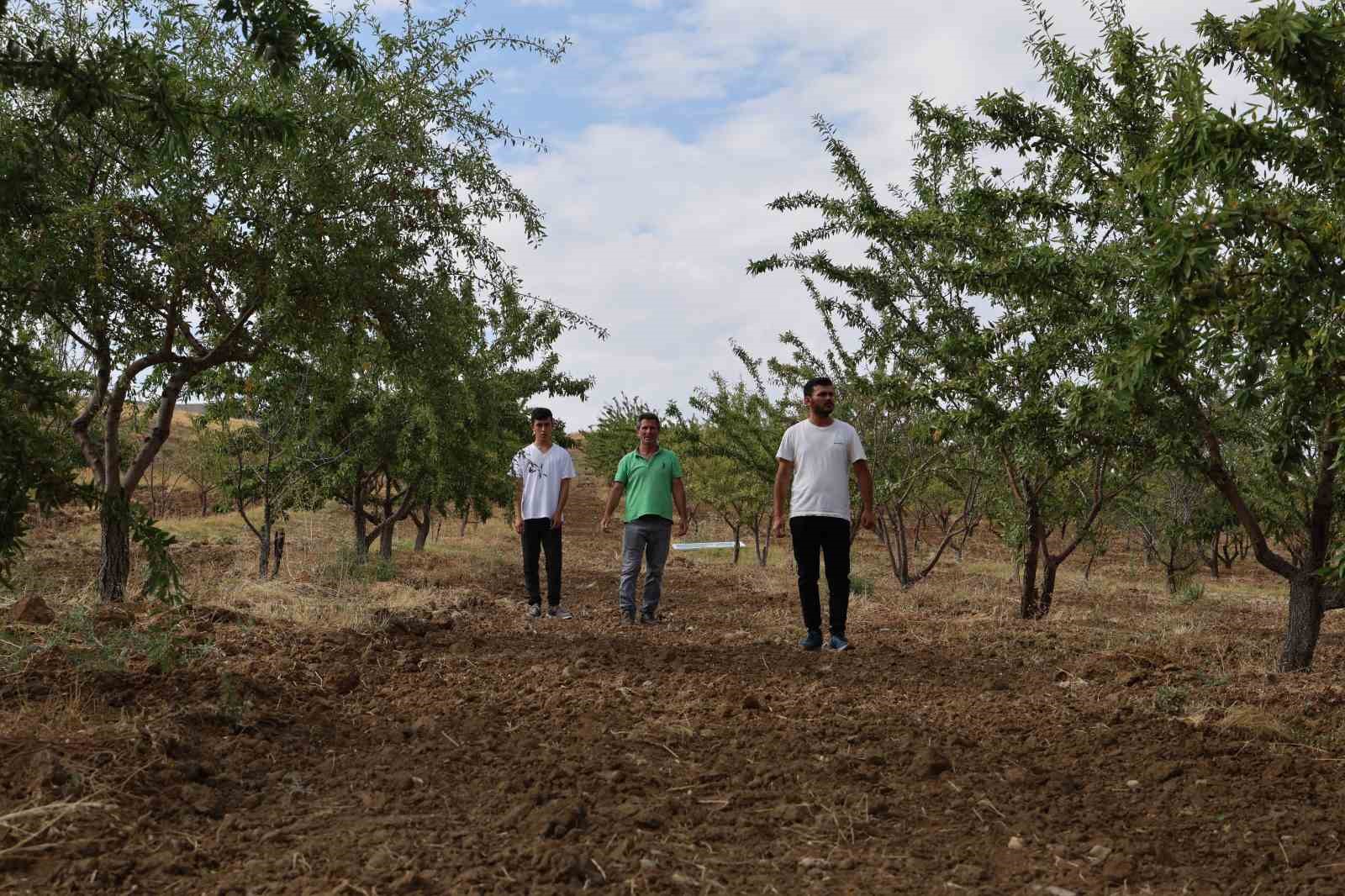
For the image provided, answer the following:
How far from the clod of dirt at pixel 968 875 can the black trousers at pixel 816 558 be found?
147 inches

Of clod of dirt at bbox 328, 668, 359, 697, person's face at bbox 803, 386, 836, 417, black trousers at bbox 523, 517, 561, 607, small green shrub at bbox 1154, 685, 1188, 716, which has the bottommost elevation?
clod of dirt at bbox 328, 668, 359, 697

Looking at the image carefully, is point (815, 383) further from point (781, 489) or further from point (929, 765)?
point (929, 765)

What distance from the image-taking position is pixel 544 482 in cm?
882

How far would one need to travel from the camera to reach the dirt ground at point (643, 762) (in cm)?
327

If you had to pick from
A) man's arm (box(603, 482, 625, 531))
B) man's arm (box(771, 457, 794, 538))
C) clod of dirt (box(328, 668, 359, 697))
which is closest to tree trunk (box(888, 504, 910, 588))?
man's arm (box(603, 482, 625, 531))

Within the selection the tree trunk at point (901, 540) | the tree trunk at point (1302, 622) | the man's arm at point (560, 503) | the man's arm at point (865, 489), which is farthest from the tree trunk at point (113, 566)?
the tree trunk at point (1302, 622)

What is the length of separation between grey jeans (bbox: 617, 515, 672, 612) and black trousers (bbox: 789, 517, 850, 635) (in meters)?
1.65

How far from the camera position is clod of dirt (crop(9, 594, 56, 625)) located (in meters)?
6.71

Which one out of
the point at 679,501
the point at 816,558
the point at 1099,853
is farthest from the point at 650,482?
the point at 1099,853

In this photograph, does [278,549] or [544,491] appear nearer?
[544,491]

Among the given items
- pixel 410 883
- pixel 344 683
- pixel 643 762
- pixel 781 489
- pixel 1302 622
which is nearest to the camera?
pixel 410 883

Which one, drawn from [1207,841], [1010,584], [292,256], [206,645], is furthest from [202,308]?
[1010,584]

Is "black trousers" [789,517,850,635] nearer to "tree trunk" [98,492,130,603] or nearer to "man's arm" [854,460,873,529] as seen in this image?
"man's arm" [854,460,873,529]

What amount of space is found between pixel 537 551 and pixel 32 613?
12.3 ft
